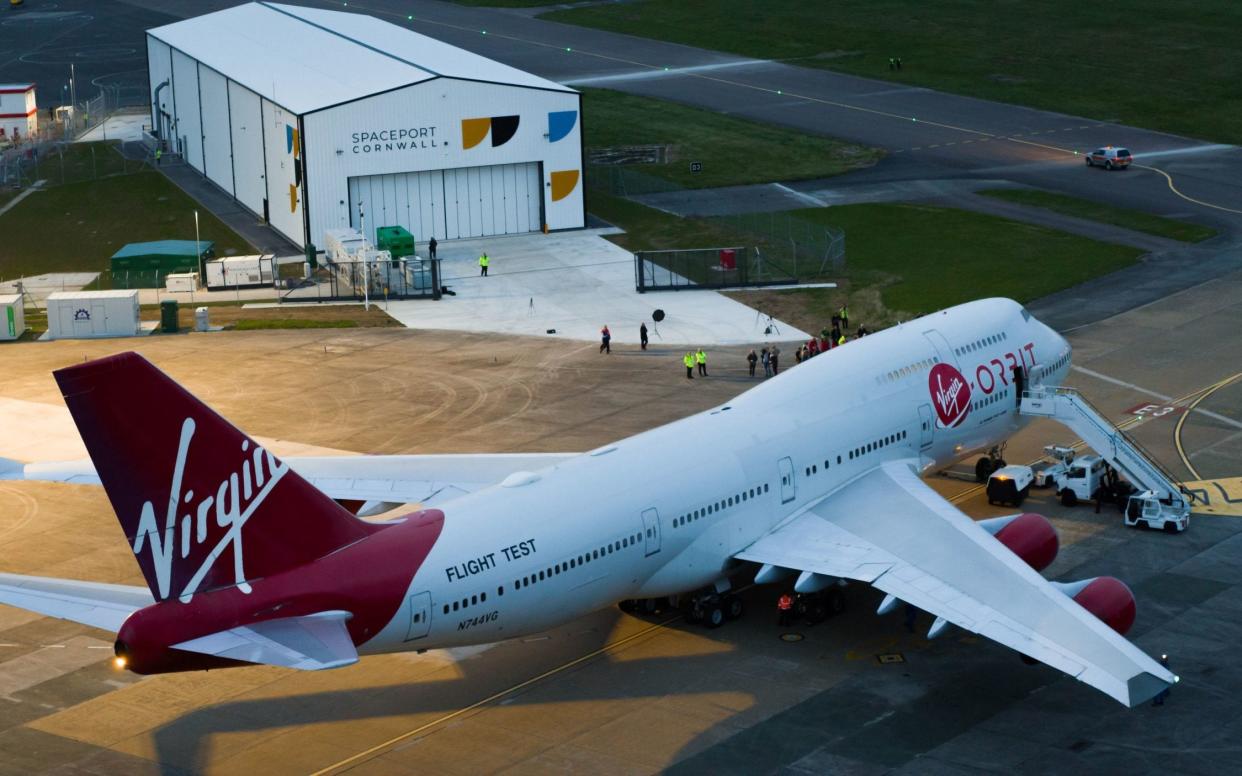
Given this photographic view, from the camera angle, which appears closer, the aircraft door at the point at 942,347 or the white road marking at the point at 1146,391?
the aircraft door at the point at 942,347

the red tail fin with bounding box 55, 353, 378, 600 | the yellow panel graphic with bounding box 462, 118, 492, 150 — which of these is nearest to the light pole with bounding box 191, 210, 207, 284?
the yellow panel graphic with bounding box 462, 118, 492, 150

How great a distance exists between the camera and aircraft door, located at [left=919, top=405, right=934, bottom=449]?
56344 mm

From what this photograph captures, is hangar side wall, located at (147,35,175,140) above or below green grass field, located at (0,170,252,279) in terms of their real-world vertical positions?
above

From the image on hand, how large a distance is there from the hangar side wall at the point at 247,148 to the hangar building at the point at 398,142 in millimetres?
146

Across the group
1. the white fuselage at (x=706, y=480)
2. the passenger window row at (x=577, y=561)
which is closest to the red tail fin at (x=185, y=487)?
the white fuselage at (x=706, y=480)

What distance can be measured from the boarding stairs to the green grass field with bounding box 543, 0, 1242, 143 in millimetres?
77890

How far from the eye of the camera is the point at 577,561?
44719mm

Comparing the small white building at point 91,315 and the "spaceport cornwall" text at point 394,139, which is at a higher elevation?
the "spaceport cornwall" text at point 394,139

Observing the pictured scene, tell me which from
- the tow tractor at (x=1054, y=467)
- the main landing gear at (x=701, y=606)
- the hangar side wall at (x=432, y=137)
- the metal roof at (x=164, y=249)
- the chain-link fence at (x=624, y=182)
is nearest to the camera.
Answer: the main landing gear at (x=701, y=606)

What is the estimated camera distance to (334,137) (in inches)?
4040

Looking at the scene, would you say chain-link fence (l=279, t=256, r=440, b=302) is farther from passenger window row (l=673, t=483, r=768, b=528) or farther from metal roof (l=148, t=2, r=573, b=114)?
passenger window row (l=673, t=483, r=768, b=528)

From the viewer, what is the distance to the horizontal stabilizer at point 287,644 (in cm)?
3584

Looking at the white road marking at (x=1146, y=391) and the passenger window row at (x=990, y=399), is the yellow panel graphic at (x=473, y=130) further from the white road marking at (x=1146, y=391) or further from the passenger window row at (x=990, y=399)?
the passenger window row at (x=990, y=399)

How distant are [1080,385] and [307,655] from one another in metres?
48.4
